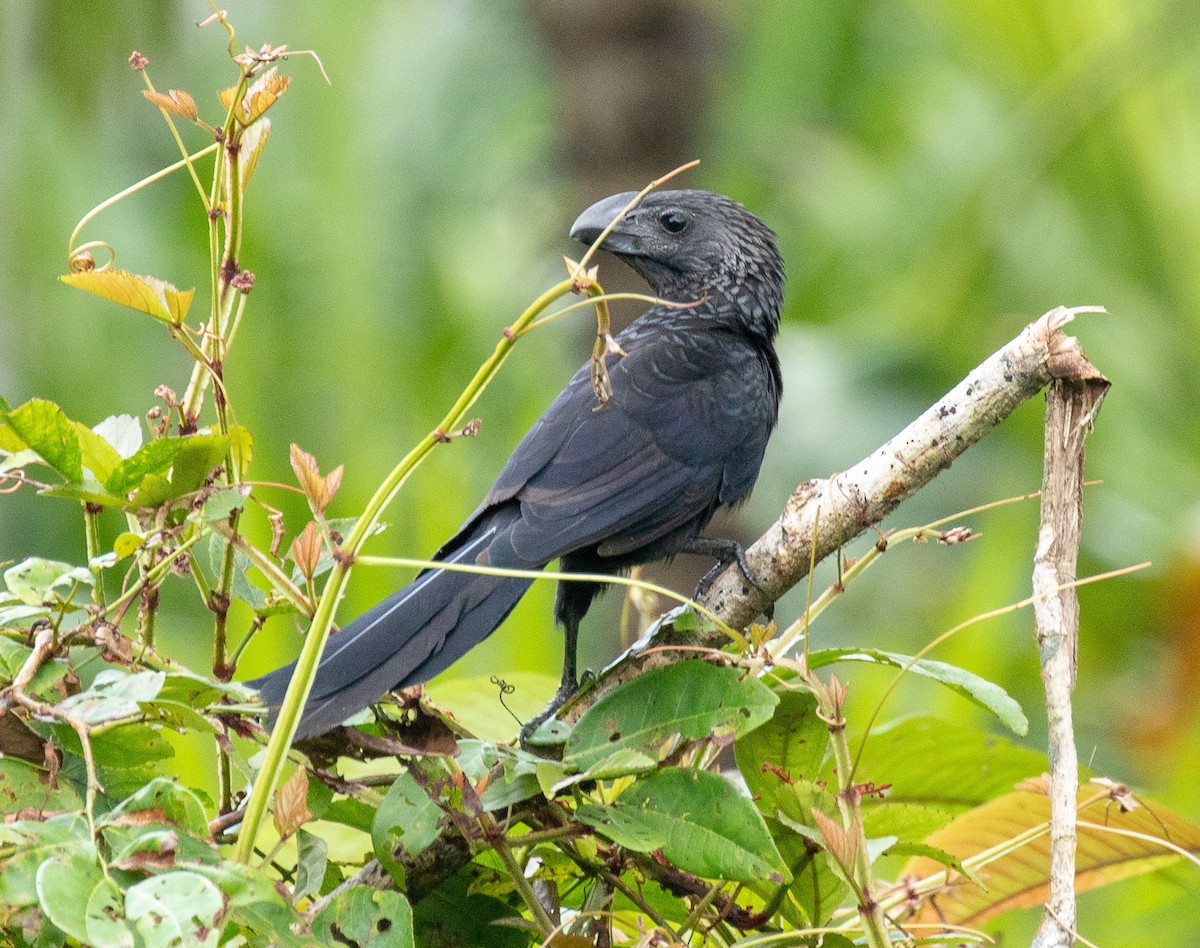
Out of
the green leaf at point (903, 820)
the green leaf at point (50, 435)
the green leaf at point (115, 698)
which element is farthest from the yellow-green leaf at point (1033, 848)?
the green leaf at point (50, 435)

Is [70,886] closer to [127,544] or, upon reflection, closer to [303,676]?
[303,676]

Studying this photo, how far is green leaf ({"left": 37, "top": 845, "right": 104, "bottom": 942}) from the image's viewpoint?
87cm

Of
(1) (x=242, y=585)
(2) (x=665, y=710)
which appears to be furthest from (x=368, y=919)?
(1) (x=242, y=585)

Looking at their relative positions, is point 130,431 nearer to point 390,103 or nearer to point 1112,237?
point 1112,237

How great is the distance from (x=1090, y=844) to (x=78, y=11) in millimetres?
4558

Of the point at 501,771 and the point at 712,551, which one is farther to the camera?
the point at 712,551

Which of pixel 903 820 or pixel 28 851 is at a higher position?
pixel 903 820

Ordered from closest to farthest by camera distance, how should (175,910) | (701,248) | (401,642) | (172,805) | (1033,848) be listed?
(175,910), (172,805), (1033,848), (401,642), (701,248)

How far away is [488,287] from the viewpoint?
318 inches

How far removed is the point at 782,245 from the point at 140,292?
27.0ft

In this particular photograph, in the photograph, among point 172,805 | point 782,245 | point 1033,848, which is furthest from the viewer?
point 782,245

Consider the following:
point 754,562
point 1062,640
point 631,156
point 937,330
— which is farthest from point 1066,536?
point 937,330

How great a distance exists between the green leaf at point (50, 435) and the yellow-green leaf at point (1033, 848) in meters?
1.00

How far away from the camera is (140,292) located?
1.27 m
